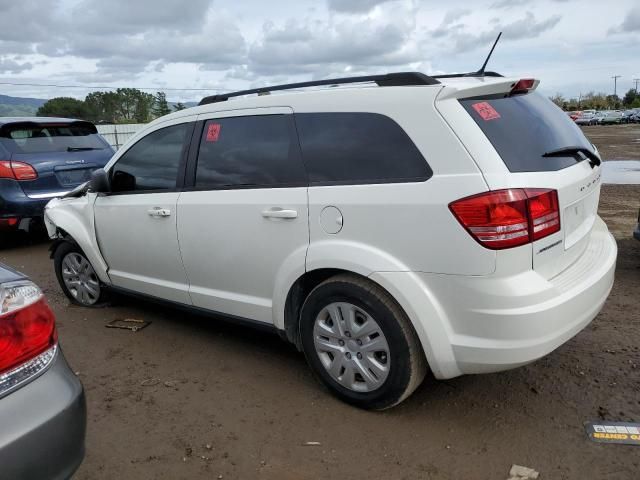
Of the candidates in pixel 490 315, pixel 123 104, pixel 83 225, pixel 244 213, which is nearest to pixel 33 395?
pixel 244 213

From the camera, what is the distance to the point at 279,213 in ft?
10.5

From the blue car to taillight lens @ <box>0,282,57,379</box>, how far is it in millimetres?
5698

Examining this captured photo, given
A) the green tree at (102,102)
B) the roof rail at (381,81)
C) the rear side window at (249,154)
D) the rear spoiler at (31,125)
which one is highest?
the green tree at (102,102)


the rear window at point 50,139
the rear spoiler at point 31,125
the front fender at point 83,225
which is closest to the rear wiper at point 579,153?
the front fender at point 83,225

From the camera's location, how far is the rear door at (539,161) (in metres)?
2.62

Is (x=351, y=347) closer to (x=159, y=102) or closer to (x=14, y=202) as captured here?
(x=14, y=202)

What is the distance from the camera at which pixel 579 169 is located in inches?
118

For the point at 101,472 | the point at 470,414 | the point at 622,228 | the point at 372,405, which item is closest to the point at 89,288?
the point at 101,472

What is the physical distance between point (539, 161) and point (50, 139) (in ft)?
22.2

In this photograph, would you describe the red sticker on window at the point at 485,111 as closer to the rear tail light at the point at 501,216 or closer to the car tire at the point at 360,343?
the rear tail light at the point at 501,216

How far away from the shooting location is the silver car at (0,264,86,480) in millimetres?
1747

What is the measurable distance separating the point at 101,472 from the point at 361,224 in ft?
5.77

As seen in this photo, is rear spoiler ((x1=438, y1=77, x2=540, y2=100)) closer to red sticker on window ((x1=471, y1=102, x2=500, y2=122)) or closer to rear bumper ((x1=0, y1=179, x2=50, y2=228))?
red sticker on window ((x1=471, y1=102, x2=500, y2=122))

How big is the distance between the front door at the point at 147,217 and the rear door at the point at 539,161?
2.08 metres
